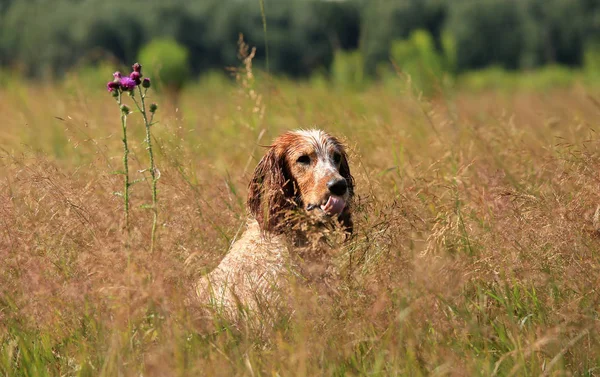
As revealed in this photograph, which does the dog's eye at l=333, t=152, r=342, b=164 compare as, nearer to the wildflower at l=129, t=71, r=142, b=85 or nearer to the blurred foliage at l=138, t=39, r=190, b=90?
the wildflower at l=129, t=71, r=142, b=85

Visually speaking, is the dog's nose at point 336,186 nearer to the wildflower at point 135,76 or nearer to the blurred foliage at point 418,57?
the wildflower at point 135,76

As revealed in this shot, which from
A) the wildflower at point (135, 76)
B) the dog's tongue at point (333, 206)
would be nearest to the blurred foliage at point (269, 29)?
the wildflower at point (135, 76)

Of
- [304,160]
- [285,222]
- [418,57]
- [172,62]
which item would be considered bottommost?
[285,222]

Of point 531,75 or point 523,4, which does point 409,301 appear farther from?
point 523,4

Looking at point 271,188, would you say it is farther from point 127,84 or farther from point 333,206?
point 127,84

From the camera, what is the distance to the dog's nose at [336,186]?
3.27 meters

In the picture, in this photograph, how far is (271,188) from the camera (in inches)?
138

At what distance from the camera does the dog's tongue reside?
10.8 ft

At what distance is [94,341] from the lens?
2.96m

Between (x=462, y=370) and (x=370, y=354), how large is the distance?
18.0 inches

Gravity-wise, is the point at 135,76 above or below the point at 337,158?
above

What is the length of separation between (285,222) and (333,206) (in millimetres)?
243

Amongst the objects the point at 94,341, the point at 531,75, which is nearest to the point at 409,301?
the point at 94,341

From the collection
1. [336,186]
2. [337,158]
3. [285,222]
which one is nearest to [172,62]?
[337,158]
